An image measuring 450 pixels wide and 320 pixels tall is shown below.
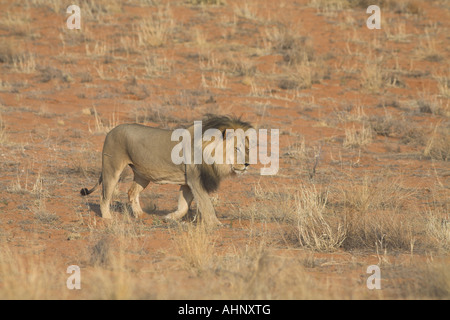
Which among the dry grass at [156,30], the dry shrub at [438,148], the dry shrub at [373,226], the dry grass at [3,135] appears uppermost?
the dry grass at [156,30]

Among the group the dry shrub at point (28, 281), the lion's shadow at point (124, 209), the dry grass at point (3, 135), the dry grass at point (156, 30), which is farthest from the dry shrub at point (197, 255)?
the dry grass at point (156, 30)

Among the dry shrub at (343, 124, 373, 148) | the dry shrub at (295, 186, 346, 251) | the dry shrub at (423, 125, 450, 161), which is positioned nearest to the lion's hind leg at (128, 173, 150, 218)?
the dry shrub at (295, 186, 346, 251)

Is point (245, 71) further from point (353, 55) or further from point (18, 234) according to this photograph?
point (18, 234)

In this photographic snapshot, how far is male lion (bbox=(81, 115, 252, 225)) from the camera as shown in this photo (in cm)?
857

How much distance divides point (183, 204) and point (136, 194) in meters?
0.84

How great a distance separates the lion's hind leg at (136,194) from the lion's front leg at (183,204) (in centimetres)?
60

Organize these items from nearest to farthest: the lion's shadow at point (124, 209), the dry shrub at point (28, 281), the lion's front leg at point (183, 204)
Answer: the dry shrub at point (28, 281) → the lion's front leg at point (183, 204) → the lion's shadow at point (124, 209)

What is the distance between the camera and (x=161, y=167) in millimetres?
8883

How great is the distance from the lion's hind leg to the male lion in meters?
0.03

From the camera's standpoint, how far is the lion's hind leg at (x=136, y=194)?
9.27m

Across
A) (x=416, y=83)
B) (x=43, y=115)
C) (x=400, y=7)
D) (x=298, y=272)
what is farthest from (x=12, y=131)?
(x=400, y=7)

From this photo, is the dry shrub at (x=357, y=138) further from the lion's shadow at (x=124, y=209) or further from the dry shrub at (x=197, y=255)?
the dry shrub at (x=197, y=255)

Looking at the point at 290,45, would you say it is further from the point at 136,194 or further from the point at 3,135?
the point at 136,194

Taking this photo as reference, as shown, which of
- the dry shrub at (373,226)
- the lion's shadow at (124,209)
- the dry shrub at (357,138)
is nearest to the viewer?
the dry shrub at (373,226)
